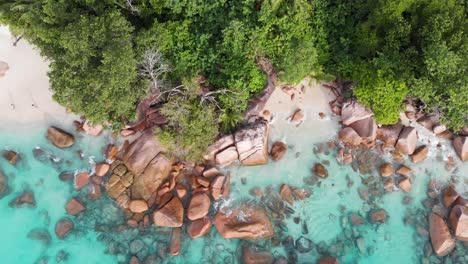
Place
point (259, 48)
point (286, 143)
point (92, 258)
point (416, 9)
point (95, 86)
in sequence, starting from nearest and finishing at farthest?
point (95, 86), point (416, 9), point (259, 48), point (92, 258), point (286, 143)

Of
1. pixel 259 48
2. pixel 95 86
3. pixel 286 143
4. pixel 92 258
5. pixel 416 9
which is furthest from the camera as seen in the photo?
pixel 286 143

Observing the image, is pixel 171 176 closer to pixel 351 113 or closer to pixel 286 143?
pixel 286 143

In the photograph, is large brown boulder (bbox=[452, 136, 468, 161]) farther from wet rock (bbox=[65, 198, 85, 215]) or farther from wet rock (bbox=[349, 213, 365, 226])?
wet rock (bbox=[65, 198, 85, 215])

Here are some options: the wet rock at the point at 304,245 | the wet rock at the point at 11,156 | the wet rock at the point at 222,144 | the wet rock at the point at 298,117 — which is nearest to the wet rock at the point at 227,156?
the wet rock at the point at 222,144

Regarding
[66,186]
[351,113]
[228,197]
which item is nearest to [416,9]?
[351,113]

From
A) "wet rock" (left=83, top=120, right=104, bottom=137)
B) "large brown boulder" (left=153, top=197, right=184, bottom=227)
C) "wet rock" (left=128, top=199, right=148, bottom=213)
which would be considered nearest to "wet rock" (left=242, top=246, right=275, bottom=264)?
"large brown boulder" (left=153, top=197, right=184, bottom=227)

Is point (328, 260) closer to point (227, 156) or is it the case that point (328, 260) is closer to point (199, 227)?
point (199, 227)
